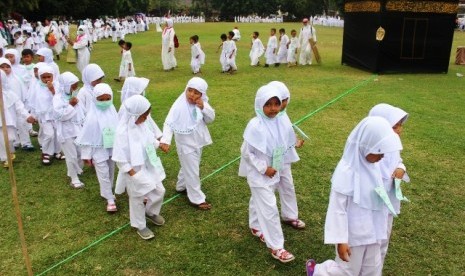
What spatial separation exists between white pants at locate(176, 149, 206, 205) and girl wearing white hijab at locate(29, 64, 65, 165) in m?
2.42

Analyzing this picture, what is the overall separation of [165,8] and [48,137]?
247 ft

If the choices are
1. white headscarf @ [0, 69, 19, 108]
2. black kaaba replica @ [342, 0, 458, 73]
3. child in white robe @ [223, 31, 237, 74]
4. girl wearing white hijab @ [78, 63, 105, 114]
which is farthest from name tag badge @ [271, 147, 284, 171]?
black kaaba replica @ [342, 0, 458, 73]

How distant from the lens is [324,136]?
727 centimetres

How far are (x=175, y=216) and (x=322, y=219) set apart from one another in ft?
5.46

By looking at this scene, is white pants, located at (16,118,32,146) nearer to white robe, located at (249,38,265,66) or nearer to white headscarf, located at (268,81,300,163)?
white headscarf, located at (268,81,300,163)

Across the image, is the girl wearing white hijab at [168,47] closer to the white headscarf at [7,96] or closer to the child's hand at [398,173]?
the white headscarf at [7,96]

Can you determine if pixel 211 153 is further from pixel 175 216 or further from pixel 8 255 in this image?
pixel 8 255

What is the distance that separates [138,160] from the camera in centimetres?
401

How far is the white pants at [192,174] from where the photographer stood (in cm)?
464

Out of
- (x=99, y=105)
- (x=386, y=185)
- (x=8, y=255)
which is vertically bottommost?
(x=8, y=255)

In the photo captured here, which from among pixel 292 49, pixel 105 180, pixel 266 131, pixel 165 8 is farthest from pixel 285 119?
pixel 165 8

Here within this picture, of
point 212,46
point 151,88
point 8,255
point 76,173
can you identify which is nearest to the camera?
point 8,255

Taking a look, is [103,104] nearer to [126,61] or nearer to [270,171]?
[270,171]

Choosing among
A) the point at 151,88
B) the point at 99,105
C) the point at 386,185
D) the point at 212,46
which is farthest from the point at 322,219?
the point at 212,46
